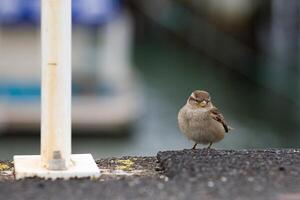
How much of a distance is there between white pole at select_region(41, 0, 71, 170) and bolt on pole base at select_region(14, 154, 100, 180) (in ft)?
0.15

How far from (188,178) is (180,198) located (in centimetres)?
32

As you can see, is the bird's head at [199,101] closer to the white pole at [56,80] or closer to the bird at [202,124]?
the bird at [202,124]

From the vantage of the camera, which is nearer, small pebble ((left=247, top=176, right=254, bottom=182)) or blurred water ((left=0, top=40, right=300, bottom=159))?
small pebble ((left=247, top=176, right=254, bottom=182))

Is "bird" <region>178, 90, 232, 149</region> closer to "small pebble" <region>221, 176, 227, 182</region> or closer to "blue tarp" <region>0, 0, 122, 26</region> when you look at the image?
"small pebble" <region>221, 176, 227, 182</region>

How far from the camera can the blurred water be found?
43.1ft

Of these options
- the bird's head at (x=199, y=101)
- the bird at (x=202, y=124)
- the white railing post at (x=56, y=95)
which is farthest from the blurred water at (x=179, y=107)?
the white railing post at (x=56, y=95)

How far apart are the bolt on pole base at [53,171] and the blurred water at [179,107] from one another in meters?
7.06

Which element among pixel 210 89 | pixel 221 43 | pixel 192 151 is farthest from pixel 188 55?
pixel 192 151

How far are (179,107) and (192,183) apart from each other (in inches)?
414

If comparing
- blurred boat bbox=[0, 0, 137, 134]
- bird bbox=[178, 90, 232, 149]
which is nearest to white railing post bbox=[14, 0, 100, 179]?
bird bbox=[178, 90, 232, 149]

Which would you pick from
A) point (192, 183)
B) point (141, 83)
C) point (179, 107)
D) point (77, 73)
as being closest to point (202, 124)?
point (192, 183)

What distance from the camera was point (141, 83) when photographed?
1652 cm

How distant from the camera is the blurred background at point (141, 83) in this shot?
1388 centimetres

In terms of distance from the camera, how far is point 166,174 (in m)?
4.28
